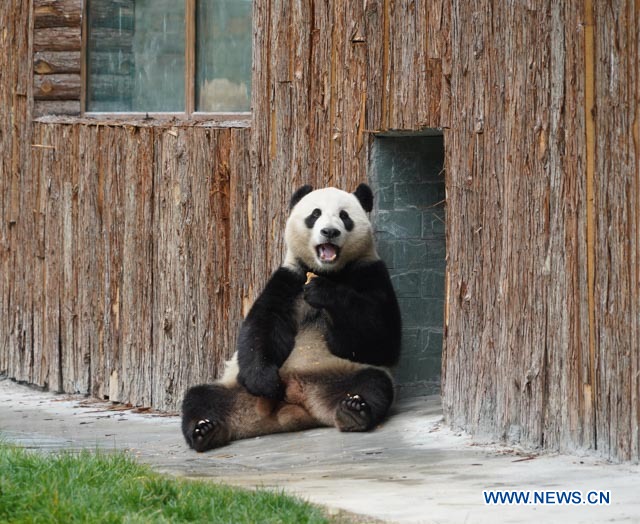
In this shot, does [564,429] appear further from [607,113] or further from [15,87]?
[15,87]

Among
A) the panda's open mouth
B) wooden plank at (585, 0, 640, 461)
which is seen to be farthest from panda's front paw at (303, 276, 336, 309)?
wooden plank at (585, 0, 640, 461)

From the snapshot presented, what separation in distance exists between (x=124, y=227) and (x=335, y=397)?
9.24 feet

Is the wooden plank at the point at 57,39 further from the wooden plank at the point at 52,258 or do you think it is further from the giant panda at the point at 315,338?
the giant panda at the point at 315,338

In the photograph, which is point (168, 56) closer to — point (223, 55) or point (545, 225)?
point (223, 55)

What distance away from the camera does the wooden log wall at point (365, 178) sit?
656 centimetres

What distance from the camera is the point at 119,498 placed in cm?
546

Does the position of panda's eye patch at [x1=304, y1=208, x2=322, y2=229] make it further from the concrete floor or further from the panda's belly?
the concrete floor

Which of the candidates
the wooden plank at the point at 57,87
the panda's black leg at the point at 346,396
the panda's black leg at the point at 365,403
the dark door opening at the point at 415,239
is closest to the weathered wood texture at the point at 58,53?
the wooden plank at the point at 57,87

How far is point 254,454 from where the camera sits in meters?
7.86

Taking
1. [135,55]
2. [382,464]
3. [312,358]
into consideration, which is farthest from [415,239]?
[135,55]

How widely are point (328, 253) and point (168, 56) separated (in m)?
2.83

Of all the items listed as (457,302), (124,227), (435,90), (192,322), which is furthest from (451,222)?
(124,227)

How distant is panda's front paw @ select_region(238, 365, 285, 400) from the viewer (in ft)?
27.4

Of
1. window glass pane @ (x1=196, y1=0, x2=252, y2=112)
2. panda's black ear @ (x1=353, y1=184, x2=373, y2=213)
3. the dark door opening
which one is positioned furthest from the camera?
window glass pane @ (x1=196, y1=0, x2=252, y2=112)
